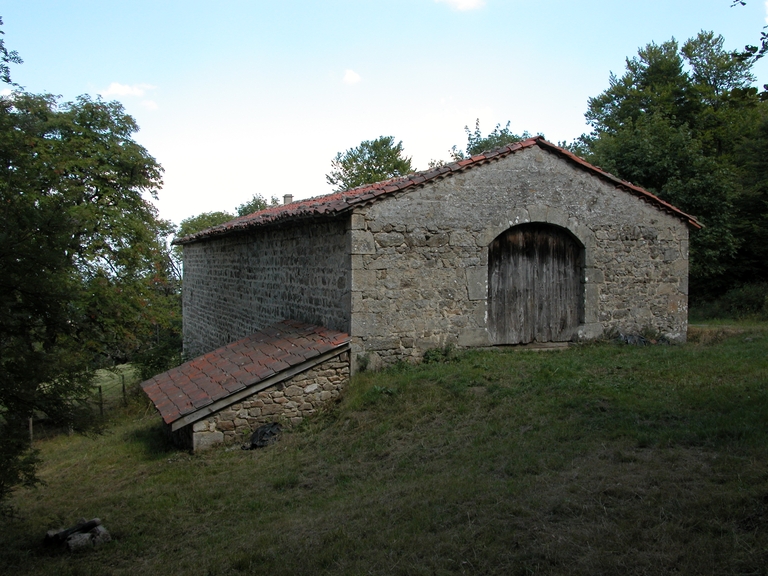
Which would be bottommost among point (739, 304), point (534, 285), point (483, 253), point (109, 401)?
point (109, 401)

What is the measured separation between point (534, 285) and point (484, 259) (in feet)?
4.14

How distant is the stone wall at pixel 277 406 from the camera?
28.3 ft

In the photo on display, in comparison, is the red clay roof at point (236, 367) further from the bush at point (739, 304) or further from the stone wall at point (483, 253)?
the bush at point (739, 304)

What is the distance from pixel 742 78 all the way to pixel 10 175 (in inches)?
1306

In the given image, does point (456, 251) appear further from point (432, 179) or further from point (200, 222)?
point (200, 222)

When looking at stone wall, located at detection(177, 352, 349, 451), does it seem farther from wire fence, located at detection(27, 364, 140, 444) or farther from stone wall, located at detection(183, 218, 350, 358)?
wire fence, located at detection(27, 364, 140, 444)

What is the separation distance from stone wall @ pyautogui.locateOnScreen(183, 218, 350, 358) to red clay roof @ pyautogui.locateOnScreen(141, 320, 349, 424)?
1.45 ft

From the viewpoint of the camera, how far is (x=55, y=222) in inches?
201

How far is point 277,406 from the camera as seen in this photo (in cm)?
905

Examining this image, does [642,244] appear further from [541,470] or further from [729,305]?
[729,305]

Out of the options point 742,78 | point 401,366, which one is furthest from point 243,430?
point 742,78

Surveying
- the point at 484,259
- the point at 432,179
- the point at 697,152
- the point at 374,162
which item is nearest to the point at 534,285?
the point at 484,259

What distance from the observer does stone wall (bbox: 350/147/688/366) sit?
9.64 meters

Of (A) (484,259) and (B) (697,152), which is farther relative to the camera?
(B) (697,152)
